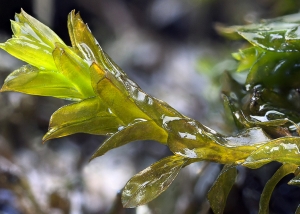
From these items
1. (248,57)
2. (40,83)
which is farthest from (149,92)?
(40,83)

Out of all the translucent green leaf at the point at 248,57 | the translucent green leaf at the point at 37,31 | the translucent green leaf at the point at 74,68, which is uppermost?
the translucent green leaf at the point at 248,57

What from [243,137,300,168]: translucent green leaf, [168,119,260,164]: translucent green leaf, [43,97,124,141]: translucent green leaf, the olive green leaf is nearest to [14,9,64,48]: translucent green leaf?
the olive green leaf

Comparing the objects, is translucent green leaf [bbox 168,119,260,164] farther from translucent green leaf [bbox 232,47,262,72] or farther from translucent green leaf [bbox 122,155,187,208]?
translucent green leaf [bbox 232,47,262,72]

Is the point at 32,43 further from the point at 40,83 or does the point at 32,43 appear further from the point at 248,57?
the point at 248,57

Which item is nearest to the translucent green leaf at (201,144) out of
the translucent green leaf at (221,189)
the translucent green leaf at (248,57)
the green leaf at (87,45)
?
the translucent green leaf at (221,189)

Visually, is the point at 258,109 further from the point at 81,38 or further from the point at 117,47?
the point at 117,47

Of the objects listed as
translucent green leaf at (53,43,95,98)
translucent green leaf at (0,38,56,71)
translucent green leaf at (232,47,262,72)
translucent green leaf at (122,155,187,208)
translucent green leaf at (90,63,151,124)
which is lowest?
translucent green leaf at (122,155,187,208)

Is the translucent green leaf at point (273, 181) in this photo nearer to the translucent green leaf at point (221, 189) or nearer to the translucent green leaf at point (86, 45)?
the translucent green leaf at point (221, 189)
